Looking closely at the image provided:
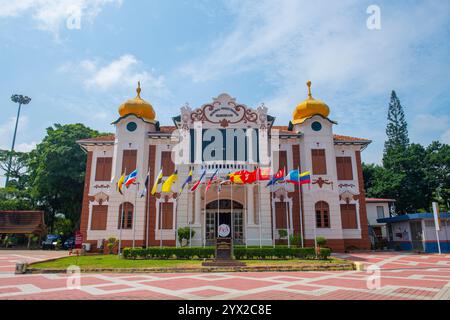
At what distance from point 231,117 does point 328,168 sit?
900 centimetres

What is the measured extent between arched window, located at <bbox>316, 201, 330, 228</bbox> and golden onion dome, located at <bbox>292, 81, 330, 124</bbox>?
23.6 ft

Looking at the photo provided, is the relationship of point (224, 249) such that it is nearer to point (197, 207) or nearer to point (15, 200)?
point (197, 207)

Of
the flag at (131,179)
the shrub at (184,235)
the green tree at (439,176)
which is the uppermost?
the green tree at (439,176)

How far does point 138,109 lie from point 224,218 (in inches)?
463

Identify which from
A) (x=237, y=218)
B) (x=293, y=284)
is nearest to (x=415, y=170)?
(x=237, y=218)

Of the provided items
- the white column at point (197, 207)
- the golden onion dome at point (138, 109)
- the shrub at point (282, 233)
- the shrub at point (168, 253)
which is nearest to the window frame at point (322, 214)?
the shrub at point (282, 233)

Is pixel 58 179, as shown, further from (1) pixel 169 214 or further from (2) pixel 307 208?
(2) pixel 307 208

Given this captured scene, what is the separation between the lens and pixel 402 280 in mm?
10789

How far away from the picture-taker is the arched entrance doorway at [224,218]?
24.4m

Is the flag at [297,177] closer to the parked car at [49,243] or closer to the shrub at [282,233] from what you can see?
the shrub at [282,233]

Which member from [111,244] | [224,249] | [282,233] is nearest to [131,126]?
[111,244]

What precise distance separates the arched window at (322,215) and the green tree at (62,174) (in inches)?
920

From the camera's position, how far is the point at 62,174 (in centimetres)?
3170

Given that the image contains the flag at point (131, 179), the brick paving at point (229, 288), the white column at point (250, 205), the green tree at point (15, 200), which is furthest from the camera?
the green tree at point (15, 200)
